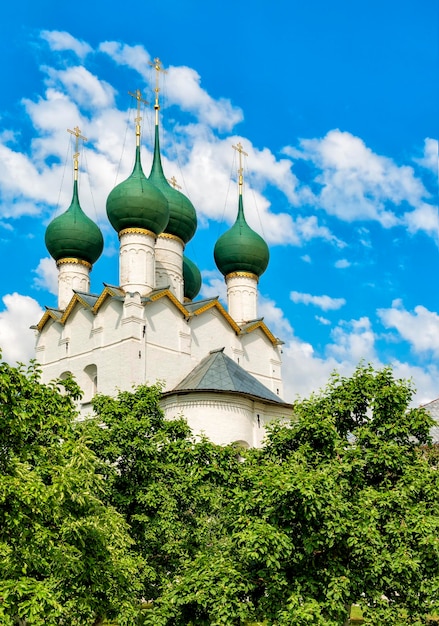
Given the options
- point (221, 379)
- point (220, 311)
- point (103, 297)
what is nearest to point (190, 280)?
point (220, 311)

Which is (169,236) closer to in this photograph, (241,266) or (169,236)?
(169,236)

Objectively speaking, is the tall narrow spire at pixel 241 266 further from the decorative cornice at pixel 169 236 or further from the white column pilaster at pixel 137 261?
the white column pilaster at pixel 137 261

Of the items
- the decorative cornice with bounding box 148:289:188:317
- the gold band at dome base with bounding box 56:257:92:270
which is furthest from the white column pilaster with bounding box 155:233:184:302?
the gold band at dome base with bounding box 56:257:92:270

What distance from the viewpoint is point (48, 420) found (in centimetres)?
941

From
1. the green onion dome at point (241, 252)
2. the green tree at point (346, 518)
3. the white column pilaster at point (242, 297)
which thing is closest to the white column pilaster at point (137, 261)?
the green onion dome at point (241, 252)

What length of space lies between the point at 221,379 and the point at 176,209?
7.33m

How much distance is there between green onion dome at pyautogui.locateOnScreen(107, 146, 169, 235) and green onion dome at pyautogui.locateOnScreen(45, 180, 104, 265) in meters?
2.45

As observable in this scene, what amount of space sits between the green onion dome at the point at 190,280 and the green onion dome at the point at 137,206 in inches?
209

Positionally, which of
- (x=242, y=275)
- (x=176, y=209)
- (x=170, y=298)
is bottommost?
(x=170, y=298)

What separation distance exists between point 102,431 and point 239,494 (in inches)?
155

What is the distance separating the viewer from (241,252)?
27703mm

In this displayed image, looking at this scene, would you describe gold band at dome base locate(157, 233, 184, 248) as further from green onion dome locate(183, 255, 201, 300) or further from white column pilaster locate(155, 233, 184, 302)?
green onion dome locate(183, 255, 201, 300)

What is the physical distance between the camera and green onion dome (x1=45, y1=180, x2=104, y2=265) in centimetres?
2684

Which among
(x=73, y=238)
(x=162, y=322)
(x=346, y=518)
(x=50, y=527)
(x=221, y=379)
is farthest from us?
(x=73, y=238)
